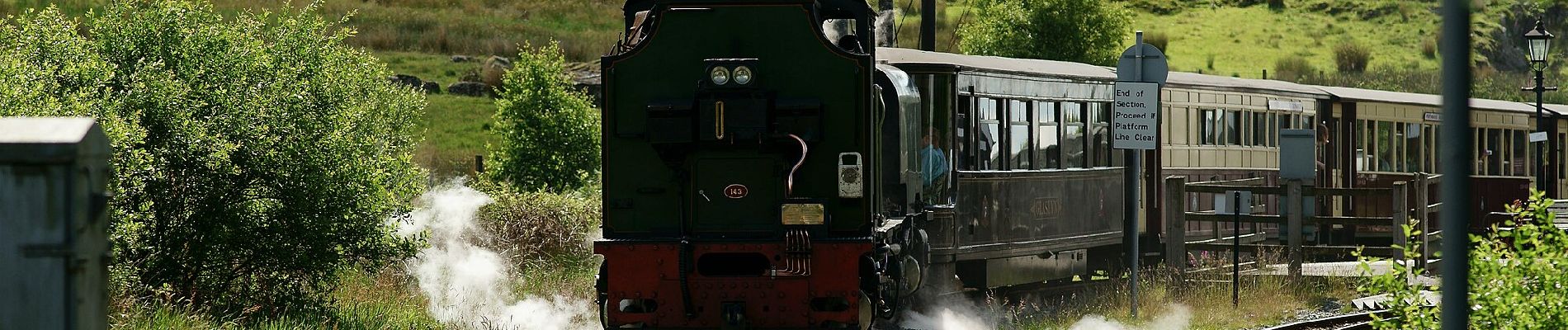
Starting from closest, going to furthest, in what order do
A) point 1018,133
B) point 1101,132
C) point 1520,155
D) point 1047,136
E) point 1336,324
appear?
1. point 1336,324
2. point 1018,133
3. point 1047,136
4. point 1101,132
5. point 1520,155

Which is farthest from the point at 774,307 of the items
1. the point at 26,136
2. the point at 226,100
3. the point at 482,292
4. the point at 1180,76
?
the point at 1180,76

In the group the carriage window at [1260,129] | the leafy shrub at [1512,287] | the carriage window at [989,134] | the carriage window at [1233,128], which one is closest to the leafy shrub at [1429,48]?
the carriage window at [1260,129]

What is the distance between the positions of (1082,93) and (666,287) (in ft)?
25.7

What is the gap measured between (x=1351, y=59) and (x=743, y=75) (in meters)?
72.1

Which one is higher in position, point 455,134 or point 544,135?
point 455,134

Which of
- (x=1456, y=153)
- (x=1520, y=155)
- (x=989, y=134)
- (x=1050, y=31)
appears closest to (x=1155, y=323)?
(x=989, y=134)

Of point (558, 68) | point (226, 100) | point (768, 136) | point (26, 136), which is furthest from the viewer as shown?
point (558, 68)

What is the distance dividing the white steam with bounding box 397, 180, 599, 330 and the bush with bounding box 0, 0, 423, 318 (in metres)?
1.11

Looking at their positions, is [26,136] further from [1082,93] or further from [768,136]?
[1082,93]

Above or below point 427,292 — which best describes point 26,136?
above

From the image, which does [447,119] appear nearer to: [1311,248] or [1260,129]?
[1260,129]

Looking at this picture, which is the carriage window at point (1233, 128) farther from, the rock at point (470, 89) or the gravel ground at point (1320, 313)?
the rock at point (470, 89)

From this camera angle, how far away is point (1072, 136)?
1666cm

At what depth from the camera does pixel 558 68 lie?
30.7m
